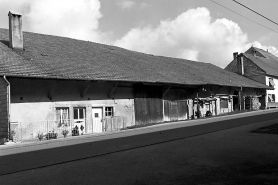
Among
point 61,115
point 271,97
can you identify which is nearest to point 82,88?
point 61,115

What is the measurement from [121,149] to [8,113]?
871 cm

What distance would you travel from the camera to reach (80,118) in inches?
757

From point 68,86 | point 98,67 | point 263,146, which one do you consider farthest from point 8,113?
point 263,146

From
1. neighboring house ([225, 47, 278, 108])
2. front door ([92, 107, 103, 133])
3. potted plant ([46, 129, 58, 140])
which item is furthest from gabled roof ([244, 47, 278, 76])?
potted plant ([46, 129, 58, 140])

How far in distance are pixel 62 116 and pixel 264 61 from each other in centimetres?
4226

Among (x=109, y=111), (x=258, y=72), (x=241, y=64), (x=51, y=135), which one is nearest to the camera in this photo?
(x=51, y=135)

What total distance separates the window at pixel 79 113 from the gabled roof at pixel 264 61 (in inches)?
A: 1305

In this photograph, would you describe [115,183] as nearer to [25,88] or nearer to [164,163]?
[164,163]

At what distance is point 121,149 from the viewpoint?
977 cm

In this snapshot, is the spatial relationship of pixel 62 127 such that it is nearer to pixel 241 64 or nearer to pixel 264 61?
pixel 241 64

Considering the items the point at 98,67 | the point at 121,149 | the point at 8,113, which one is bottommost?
the point at 121,149

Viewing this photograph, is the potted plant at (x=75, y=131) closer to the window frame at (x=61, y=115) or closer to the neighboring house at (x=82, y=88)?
the neighboring house at (x=82, y=88)

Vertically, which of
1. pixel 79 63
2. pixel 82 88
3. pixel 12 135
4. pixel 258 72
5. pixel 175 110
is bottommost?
pixel 12 135

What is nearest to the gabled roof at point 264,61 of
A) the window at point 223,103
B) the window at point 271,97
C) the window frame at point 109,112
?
the window at point 271,97
